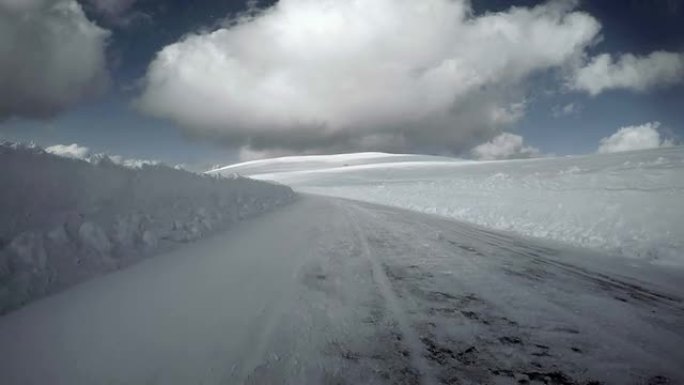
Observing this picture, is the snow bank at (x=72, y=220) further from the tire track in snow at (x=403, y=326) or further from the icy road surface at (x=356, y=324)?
the tire track in snow at (x=403, y=326)

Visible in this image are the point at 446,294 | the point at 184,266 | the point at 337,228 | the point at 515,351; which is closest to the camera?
the point at 515,351

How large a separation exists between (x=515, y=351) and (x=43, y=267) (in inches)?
242

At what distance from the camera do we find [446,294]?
5.26 m

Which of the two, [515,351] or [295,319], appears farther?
[295,319]

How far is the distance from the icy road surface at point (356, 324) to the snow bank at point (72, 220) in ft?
1.36

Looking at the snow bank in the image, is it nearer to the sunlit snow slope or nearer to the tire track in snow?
the tire track in snow

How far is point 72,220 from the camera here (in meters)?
6.31

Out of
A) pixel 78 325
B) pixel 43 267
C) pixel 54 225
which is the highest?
pixel 54 225

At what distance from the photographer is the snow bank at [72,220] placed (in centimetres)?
513

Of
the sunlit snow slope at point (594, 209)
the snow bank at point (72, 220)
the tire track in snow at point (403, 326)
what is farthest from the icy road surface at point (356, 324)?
the sunlit snow slope at point (594, 209)

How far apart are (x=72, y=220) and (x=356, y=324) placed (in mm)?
5197

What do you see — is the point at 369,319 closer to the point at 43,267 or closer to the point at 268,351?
the point at 268,351

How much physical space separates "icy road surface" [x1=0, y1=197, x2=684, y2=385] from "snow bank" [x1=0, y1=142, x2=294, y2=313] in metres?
0.41

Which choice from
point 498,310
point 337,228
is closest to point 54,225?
point 498,310
